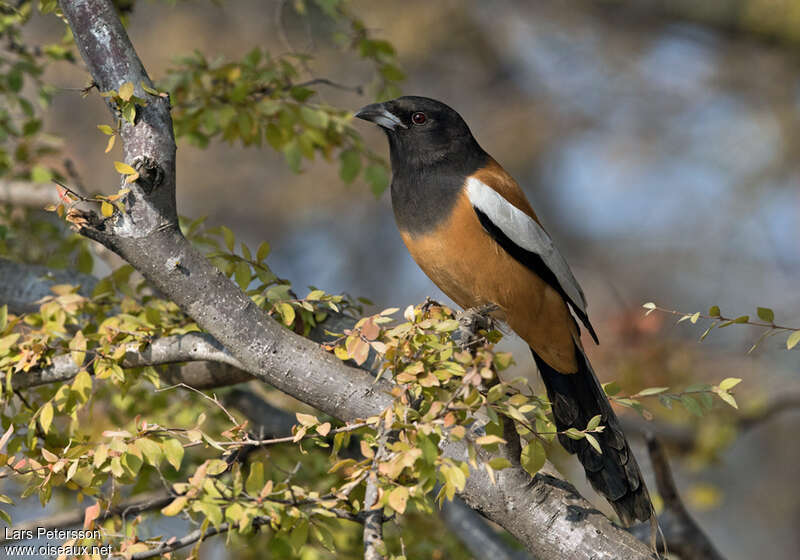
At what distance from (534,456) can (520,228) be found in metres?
1.63

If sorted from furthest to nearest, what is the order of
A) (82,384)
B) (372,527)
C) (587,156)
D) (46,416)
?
(587,156) < (82,384) < (46,416) < (372,527)

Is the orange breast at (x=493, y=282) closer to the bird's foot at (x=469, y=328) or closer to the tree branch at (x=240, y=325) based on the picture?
the bird's foot at (x=469, y=328)

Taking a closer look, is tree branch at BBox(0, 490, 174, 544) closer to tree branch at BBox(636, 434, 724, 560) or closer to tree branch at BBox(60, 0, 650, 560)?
tree branch at BBox(60, 0, 650, 560)

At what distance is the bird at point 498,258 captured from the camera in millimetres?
3596

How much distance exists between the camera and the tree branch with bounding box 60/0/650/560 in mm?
2820

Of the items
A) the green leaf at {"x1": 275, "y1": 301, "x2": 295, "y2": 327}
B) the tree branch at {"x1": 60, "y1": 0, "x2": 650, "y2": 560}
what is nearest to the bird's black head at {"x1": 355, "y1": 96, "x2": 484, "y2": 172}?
the green leaf at {"x1": 275, "y1": 301, "x2": 295, "y2": 327}

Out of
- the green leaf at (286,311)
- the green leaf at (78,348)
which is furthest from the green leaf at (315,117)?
the green leaf at (78,348)

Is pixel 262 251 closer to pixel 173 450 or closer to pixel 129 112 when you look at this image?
pixel 129 112

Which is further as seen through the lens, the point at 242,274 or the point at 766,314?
the point at 242,274

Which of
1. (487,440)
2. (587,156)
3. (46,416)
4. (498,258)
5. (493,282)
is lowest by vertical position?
(46,416)

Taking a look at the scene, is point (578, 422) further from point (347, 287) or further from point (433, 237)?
point (347, 287)

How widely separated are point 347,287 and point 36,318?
8.94 m

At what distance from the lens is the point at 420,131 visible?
4270 mm

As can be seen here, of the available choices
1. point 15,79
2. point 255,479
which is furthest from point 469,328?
point 15,79
